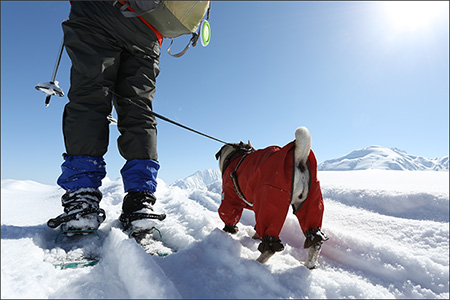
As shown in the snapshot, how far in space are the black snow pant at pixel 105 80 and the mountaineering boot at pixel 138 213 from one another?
0.24m

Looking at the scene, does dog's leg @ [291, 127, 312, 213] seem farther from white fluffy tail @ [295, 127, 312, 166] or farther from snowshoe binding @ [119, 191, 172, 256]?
snowshoe binding @ [119, 191, 172, 256]

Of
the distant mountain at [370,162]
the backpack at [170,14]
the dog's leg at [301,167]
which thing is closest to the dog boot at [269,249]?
the dog's leg at [301,167]

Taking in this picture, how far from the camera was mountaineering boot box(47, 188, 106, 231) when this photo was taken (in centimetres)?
117

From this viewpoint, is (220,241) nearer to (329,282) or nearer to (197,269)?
(197,269)

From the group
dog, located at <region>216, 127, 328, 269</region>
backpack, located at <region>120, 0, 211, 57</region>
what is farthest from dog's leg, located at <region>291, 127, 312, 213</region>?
backpack, located at <region>120, 0, 211, 57</region>

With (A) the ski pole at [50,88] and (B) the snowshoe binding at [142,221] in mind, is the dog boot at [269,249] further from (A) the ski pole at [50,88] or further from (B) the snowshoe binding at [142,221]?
(A) the ski pole at [50,88]

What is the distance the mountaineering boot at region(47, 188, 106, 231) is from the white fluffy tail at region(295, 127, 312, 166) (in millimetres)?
1147

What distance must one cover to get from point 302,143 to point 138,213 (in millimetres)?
992

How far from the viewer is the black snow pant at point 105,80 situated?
1262 millimetres

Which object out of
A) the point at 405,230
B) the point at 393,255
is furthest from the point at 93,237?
the point at 405,230

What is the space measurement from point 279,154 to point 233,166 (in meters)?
0.55

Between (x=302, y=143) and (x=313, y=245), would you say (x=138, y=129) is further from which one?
(x=313, y=245)

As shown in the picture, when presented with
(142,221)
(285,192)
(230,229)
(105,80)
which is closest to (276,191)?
(285,192)

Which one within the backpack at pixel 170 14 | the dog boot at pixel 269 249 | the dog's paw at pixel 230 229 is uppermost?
the backpack at pixel 170 14
